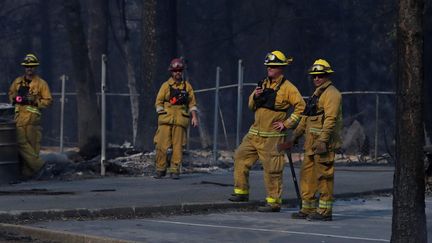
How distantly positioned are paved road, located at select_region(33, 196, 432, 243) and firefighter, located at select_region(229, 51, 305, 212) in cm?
42

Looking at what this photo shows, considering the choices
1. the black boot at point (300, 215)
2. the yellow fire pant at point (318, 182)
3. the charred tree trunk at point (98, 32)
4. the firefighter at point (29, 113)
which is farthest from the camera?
the charred tree trunk at point (98, 32)

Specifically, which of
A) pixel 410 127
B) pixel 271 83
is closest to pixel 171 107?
pixel 271 83

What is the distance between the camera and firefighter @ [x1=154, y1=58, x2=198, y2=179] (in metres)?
18.4

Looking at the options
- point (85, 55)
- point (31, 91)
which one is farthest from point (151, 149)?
point (31, 91)

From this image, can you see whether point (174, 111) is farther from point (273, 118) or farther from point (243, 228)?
point (243, 228)

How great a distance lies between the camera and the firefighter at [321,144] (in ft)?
43.7

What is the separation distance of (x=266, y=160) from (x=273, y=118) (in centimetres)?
53

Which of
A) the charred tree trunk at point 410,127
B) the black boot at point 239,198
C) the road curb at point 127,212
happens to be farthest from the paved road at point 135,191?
the charred tree trunk at point 410,127

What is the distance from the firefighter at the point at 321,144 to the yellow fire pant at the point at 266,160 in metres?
0.62

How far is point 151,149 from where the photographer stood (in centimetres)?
2522

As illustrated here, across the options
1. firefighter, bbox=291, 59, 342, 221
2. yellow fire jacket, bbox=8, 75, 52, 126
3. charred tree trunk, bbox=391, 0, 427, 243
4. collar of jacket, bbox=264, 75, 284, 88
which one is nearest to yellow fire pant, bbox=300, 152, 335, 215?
firefighter, bbox=291, 59, 342, 221

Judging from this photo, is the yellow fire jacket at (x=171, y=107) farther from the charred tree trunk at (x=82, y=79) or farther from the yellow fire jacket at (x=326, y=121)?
the charred tree trunk at (x=82, y=79)

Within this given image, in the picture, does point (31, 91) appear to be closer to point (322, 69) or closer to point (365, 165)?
point (322, 69)

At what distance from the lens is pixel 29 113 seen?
18.6 m
